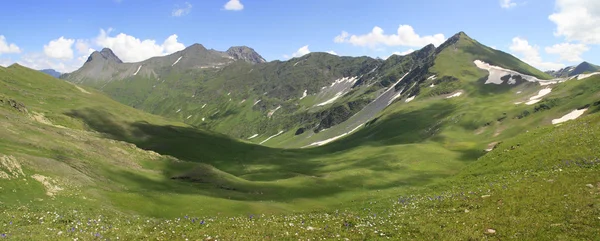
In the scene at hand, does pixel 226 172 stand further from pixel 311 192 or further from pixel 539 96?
pixel 539 96

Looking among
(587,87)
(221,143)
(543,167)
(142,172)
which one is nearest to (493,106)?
(587,87)

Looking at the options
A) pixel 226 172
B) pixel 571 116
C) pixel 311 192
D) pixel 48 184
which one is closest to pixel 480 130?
pixel 571 116

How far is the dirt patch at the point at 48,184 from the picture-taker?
40725mm

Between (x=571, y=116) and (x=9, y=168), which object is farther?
(x=571, y=116)

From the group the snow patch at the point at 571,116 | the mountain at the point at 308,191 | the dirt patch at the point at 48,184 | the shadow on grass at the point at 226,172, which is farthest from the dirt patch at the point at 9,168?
the snow patch at the point at 571,116

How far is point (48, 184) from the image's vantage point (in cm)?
4191

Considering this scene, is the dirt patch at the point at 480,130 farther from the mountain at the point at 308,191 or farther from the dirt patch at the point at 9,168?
the dirt patch at the point at 9,168

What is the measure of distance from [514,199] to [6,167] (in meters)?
50.4

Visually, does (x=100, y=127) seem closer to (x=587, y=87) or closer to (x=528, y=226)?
(x=528, y=226)

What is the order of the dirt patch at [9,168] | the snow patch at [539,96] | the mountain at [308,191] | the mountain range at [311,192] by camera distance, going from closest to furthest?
1. the mountain range at [311,192]
2. the mountain at [308,191]
3. the dirt patch at [9,168]
4. the snow patch at [539,96]

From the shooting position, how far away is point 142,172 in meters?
68.1

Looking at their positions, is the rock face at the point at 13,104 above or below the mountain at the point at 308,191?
above

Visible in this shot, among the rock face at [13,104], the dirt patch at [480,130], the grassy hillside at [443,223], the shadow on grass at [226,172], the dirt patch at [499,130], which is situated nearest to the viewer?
the grassy hillside at [443,223]

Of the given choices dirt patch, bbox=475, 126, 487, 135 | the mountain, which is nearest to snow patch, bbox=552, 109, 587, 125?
the mountain
